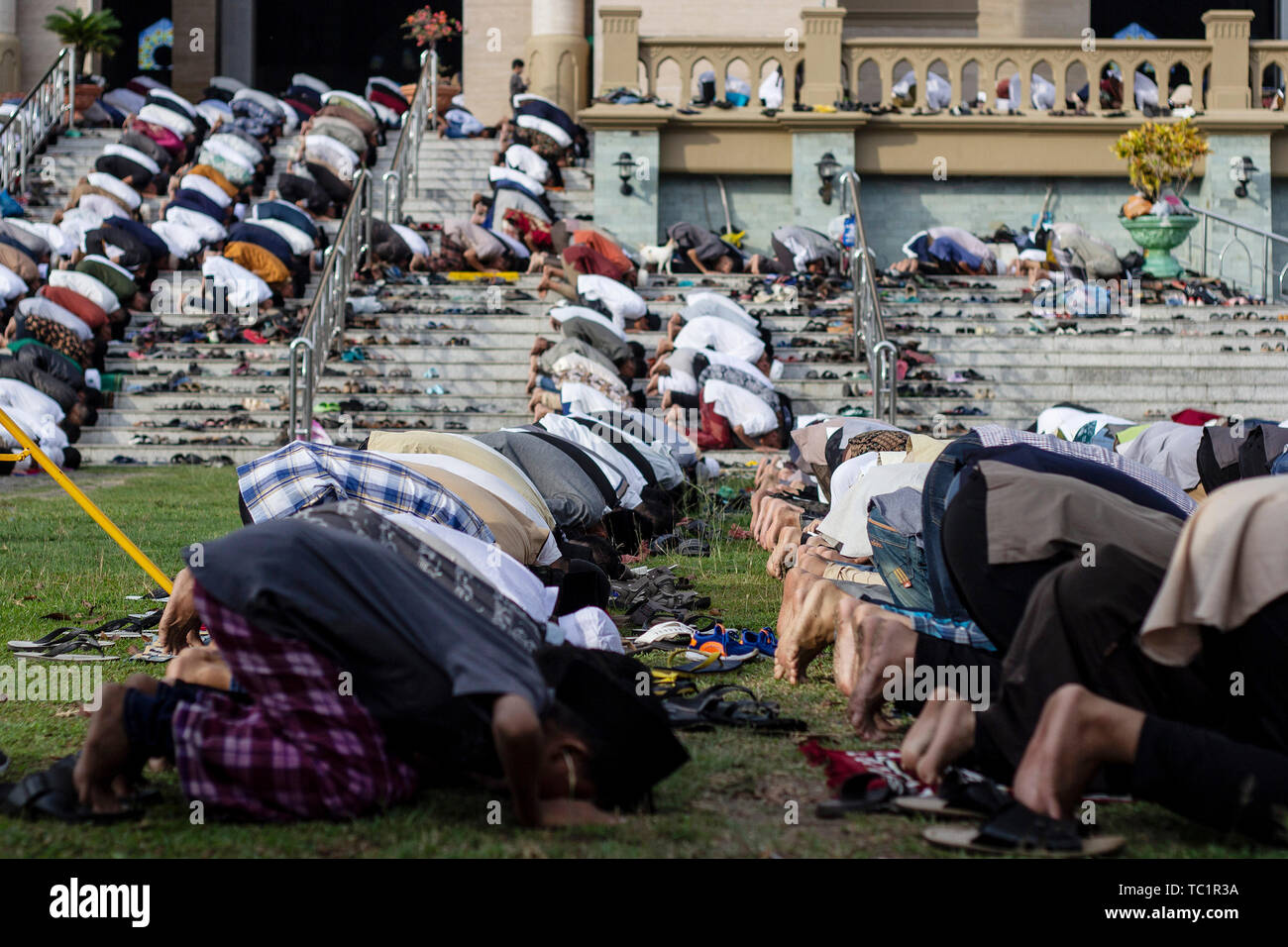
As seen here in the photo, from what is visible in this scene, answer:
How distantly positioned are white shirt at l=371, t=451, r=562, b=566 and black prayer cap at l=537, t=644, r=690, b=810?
8.16 feet

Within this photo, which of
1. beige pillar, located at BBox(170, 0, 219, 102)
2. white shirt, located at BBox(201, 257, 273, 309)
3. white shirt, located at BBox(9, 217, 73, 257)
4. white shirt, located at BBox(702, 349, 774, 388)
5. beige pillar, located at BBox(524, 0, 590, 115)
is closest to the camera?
white shirt, located at BBox(702, 349, 774, 388)

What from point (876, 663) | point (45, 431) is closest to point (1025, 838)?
point (876, 663)

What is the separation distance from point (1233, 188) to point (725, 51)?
23.7 feet

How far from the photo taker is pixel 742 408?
12219 millimetres

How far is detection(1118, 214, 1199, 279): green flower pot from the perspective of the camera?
55.5ft

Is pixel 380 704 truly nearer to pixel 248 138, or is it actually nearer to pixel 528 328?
pixel 528 328

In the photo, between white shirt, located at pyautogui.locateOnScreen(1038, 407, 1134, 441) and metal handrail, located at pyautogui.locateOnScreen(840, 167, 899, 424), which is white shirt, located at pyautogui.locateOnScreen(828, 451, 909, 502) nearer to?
white shirt, located at pyautogui.locateOnScreen(1038, 407, 1134, 441)

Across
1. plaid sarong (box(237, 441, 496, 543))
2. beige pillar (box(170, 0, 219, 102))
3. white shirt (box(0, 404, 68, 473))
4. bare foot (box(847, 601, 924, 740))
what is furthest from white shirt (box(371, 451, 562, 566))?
beige pillar (box(170, 0, 219, 102))

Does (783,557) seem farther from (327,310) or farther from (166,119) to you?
(166,119)

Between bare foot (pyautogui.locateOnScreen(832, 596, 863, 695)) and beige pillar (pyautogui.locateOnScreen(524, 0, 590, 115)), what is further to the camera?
beige pillar (pyautogui.locateOnScreen(524, 0, 590, 115))

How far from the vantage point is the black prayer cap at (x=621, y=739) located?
3336 millimetres

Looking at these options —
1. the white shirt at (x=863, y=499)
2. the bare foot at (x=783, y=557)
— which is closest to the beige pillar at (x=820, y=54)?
the bare foot at (x=783, y=557)

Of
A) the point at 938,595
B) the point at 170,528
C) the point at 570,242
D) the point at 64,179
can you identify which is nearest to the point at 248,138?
the point at 64,179

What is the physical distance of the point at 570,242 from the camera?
1741 centimetres
